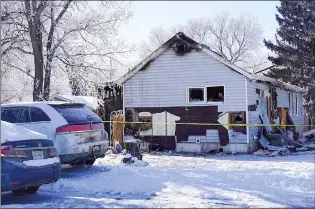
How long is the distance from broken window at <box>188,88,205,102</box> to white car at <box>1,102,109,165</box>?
7.51 m

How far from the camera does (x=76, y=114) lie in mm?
11047

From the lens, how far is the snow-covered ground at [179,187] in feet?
24.2

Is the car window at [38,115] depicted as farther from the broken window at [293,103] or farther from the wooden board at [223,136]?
the broken window at [293,103]

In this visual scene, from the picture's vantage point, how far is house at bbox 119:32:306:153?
1728 cm

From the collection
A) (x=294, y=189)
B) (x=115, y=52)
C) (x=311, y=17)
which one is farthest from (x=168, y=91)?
(x=311, y=17)

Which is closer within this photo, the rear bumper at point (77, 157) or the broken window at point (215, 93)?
the rear bumper at point (77, 157)

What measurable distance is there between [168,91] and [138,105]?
1631mm

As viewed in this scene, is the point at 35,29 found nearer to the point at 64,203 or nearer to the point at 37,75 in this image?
the point at 37,75

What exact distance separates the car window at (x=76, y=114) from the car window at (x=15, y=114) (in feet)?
2.75

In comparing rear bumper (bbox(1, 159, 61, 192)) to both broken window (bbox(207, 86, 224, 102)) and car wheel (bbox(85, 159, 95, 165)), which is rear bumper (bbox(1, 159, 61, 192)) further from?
broken window (bbox(207, 86, 224, 102))

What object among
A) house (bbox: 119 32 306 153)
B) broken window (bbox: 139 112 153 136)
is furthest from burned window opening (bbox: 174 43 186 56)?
broken window (bbox: 139 112 153 136)

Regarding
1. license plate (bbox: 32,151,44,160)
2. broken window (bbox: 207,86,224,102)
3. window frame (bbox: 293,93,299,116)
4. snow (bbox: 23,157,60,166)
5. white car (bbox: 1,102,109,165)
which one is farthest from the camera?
window frame (bbox: 293,93,299,116)

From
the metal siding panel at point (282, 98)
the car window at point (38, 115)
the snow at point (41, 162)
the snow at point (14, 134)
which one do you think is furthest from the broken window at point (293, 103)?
the snow at point (14, 134)

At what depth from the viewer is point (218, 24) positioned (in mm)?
58500
